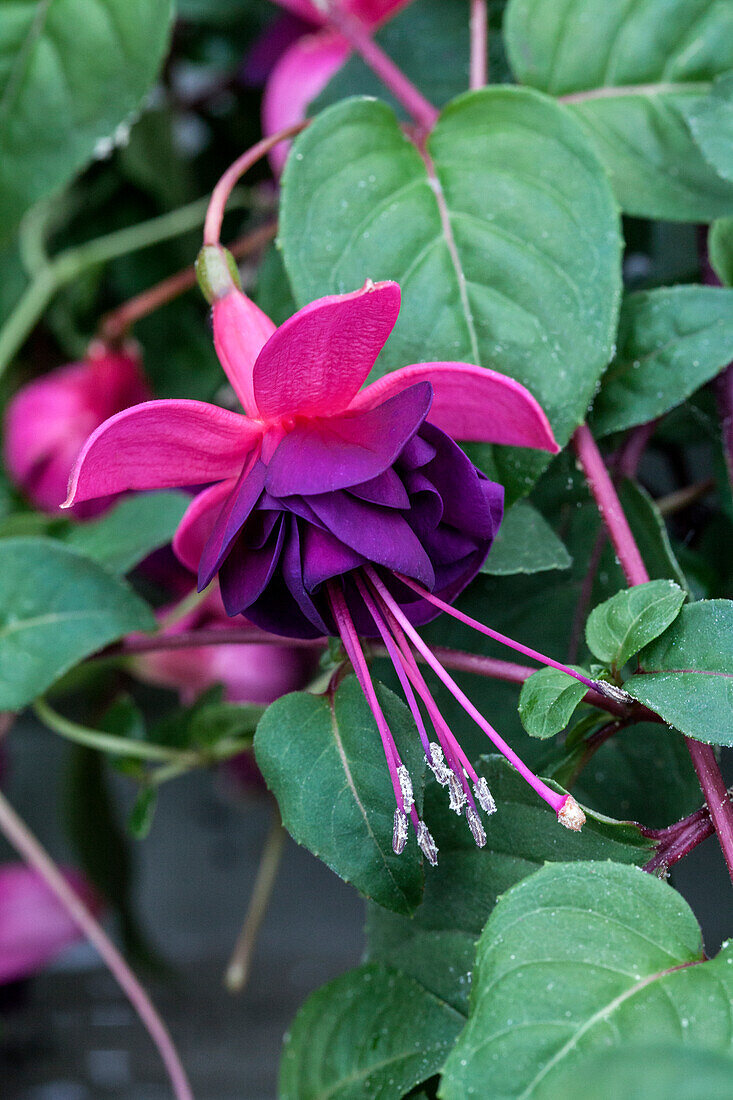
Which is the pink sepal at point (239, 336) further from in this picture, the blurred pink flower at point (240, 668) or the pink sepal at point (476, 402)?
the blurred pink flower at point (240, 668)

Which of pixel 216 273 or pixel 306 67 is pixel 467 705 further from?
pixel 306 67

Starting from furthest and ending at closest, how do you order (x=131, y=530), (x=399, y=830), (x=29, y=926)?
1. (x=29, y=926)
2. (x=131, y=530)
3. (x=399, y=830)

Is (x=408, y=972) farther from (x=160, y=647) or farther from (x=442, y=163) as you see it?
(x=442, y=163)

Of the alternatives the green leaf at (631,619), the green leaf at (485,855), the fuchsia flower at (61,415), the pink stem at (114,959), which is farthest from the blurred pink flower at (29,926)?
the green leaf at (631,619)

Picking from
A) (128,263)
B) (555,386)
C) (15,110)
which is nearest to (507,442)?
(555,386)

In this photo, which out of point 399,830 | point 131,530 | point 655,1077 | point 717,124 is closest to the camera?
point 655,1077

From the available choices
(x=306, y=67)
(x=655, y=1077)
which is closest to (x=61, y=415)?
(x=306, y=67)

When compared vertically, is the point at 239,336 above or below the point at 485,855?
above
